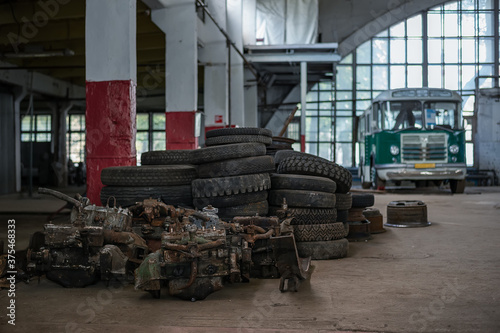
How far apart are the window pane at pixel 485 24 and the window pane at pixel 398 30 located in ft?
12.8

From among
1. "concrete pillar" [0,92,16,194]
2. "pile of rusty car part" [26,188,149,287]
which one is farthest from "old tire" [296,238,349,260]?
"concrete pillar" [0,92,16,194]

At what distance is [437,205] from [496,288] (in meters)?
7.44

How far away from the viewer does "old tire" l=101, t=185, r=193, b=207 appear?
533 centimetres

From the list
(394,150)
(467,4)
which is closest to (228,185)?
(394,150)

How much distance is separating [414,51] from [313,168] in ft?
72.9

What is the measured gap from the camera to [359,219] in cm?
650

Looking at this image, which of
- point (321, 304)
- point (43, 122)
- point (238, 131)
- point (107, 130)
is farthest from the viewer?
point (43, 122)

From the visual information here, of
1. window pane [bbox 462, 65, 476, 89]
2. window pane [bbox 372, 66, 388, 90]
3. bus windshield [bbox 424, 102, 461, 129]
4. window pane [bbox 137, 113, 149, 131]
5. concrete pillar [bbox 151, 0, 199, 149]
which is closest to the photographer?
concrete pillar [bbox 151, 0, 199, 149]

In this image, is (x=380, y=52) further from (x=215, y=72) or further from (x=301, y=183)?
(x=301, y=183)

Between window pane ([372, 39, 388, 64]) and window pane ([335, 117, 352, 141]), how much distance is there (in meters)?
3.35

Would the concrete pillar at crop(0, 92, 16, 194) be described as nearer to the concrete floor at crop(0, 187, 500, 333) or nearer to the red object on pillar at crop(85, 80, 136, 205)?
the red object on pillar at crop(85, 80, 136, 205)

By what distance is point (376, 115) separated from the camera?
48.9 ft

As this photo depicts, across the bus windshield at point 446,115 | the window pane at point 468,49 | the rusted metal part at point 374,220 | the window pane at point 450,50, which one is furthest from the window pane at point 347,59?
the rusted metal part at point 374,220

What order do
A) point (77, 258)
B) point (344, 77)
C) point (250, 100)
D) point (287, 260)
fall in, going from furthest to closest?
point (344, 77) < point (250, 100) < point (77, 258) < point (287, 260)
